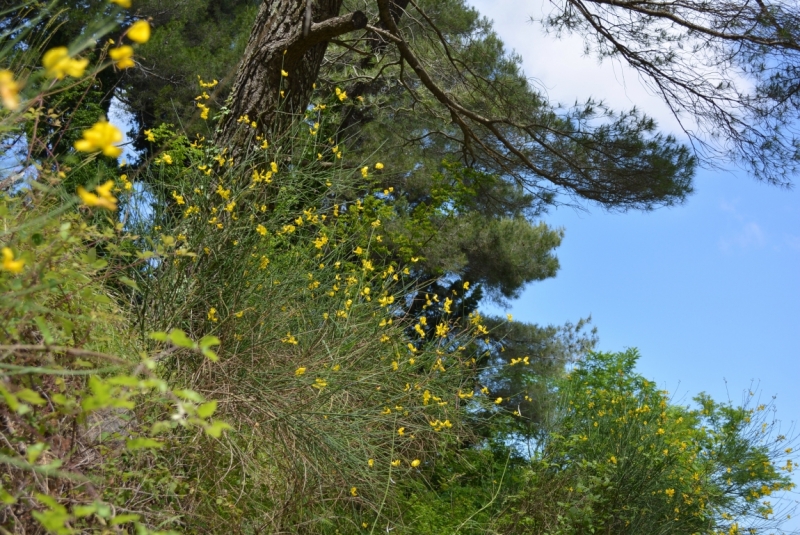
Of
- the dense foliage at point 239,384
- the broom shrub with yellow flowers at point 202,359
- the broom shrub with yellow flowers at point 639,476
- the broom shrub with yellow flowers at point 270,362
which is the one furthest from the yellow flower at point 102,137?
the broom shrub with yellow flowers at point 639,476

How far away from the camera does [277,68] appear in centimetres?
429

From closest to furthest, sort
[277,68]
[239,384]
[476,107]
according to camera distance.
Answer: [239,384] < [277,68] < [476,107]

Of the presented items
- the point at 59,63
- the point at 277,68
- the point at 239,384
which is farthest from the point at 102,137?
the point at 277,68

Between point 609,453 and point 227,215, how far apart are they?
8.76 feet

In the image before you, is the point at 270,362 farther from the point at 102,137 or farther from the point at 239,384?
the point at 102,137

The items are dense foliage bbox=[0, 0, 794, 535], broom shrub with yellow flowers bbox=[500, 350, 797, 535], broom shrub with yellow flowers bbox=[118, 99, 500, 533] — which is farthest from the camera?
broom shrub with yellow flowers bbox=[500, 350, 797, 535]

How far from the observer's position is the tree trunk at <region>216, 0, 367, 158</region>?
418 cm

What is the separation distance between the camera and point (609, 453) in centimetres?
436

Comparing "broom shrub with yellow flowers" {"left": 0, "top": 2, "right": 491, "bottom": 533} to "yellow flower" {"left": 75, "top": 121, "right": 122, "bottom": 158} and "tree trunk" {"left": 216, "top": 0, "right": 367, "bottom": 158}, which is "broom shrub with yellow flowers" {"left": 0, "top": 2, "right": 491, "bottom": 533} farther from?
"yellow flower" {"left": 75, "top": 121, "right": 122, "bottom": 158}

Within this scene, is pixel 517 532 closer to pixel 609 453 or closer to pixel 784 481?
pixel 609 453

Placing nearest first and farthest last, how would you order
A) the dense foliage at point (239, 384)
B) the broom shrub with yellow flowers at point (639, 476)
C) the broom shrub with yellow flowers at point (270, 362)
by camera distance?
the dense foliage at point (239, 384) < the broom shrub with yellow flowers at point (270, 362) < the broom shrub with yellow flowers at point (639, 476)

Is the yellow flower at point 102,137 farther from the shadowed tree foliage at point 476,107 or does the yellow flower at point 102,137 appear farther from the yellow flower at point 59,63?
the shadowed tree foliage at point 476,107

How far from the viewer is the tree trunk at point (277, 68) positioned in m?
4.18

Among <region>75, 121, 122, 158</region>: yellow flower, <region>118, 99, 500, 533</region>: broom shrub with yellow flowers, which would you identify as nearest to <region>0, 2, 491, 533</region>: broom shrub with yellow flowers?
<region>118, 99, 500, 533</region>: broom shrub with yellow flowers
